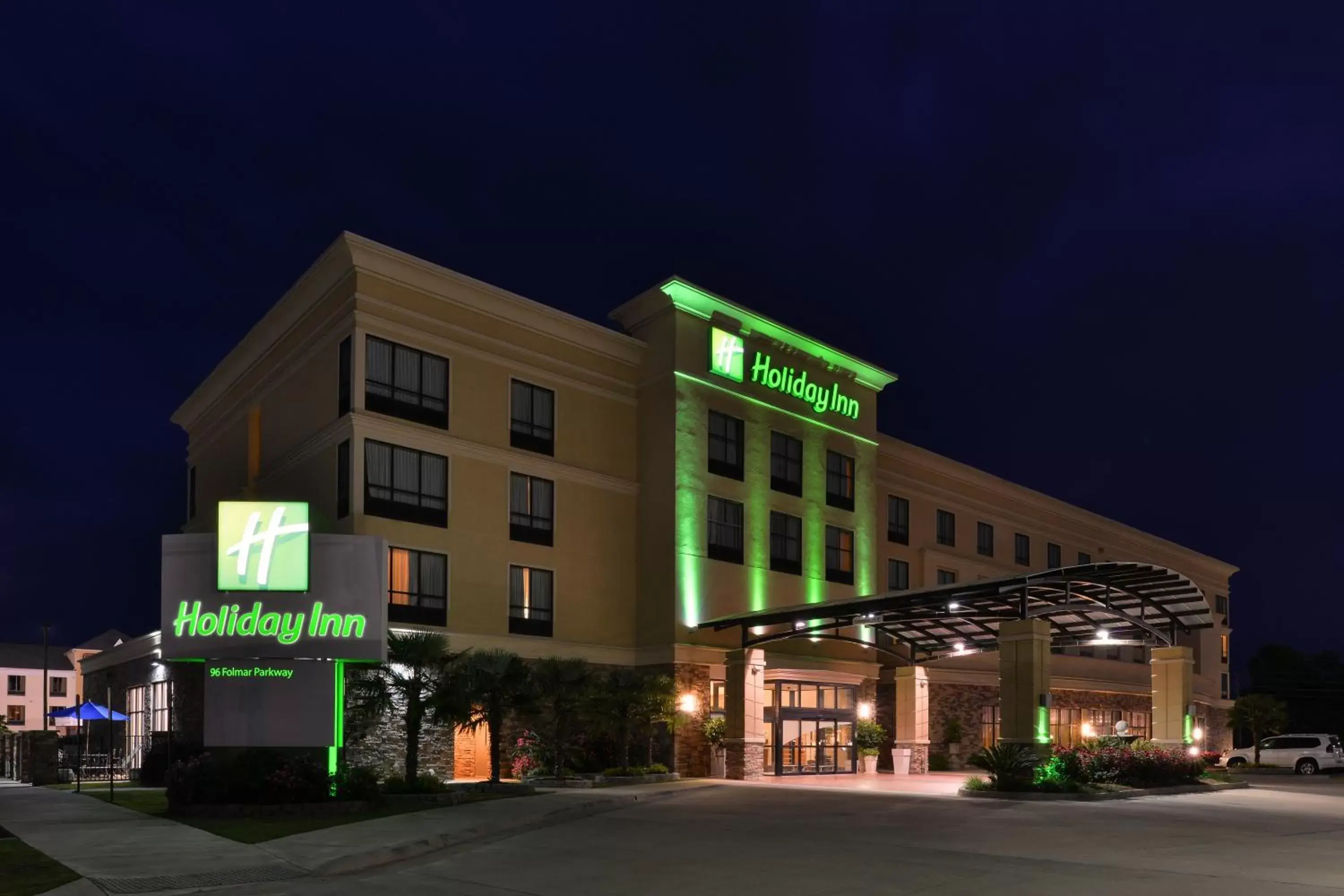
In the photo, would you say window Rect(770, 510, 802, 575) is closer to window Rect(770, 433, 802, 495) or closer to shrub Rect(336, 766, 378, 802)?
window Rect(770, 433, 802, 495)

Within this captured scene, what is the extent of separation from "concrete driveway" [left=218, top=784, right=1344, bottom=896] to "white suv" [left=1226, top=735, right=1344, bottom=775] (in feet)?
84.4

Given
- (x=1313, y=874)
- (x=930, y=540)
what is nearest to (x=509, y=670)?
(x=1313, y=874)

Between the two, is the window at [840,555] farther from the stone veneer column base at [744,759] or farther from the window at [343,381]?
the window at [343,381]

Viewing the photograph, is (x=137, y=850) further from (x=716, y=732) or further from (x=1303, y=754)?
(x=1303, y=754)

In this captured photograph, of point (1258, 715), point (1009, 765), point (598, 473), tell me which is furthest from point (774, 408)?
point (1258, 715)

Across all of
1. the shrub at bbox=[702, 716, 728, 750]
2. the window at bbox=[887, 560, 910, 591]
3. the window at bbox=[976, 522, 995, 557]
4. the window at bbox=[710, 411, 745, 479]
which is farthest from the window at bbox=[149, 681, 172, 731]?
the window at bbox=[976, 522, 995, 557]

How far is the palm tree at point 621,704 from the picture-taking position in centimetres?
3180

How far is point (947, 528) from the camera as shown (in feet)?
170

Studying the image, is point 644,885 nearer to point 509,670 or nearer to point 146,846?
point 146,846

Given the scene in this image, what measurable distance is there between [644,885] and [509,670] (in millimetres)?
13985

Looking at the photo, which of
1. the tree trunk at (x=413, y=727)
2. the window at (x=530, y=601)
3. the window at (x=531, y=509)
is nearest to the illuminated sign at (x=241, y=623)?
the tree trunk at (x=413, y=727)

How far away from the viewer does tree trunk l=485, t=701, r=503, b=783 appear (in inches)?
1097

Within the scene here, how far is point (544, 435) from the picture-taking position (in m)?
36.1

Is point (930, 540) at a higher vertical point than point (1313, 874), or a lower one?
higher
